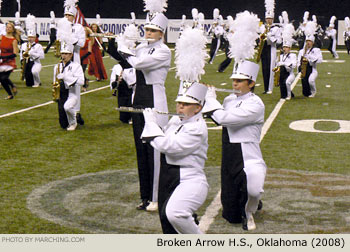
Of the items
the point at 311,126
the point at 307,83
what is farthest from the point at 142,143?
the point at 307,83

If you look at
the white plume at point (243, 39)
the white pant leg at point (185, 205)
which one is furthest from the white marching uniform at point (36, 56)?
the white pant leg at point (185, 205)

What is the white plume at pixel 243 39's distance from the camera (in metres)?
6.66

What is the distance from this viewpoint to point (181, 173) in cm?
531

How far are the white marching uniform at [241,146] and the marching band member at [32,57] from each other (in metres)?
12.3

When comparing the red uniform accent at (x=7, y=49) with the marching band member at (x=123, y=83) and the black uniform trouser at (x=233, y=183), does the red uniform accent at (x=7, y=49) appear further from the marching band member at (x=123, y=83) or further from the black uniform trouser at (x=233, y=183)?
the black uniform trouser at (x=233, y=183)

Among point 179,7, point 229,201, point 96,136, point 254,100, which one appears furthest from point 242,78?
point 179,7

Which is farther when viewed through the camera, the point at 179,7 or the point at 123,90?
the point at 179,7

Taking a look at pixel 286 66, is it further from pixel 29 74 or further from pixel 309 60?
pixel 29 74

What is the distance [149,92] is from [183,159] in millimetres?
1671

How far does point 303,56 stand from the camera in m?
16.4

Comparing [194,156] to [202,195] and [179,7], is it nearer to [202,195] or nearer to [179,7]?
Answer: [202,195]

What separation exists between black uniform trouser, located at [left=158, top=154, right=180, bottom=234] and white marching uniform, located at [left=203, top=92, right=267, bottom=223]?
95cm

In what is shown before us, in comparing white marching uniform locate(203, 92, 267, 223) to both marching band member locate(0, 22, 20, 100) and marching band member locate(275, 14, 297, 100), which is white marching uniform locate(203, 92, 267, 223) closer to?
marching band member locate(275, 14, 297, 100)

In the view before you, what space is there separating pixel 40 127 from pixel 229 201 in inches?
245
